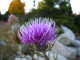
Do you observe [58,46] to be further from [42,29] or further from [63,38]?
[42,29]

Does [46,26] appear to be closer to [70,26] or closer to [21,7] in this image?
[70,26]

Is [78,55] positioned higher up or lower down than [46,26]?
lower down

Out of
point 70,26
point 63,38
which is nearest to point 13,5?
point 70,26

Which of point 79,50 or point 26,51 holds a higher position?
point 26,51

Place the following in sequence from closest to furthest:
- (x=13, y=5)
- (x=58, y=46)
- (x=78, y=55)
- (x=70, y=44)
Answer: (x=58, y=46) → (x=78, y=55) → (x=70, y=44) → (x=13, y=5)

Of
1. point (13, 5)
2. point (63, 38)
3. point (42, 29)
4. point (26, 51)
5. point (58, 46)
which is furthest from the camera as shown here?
point (13, 5)

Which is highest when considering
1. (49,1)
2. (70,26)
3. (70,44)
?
(49,1)

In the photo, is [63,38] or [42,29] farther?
[63,38]

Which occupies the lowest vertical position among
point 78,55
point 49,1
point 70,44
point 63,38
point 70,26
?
point 78,55

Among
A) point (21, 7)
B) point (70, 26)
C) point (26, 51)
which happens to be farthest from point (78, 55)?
point (21, 7)
